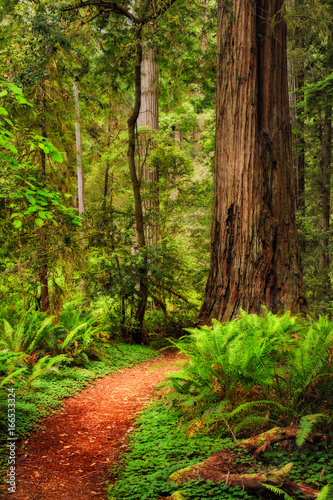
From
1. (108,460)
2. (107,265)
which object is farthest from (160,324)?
(108,460)

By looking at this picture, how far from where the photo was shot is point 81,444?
11.1ft

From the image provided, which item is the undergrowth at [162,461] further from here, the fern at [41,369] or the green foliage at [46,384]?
the fern at [41,369]

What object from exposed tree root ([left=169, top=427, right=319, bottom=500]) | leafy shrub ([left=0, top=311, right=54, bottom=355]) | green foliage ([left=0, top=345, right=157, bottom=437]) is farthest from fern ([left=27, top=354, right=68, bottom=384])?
exposed tree root ([left=169, top=427, right=319, bottom=500])

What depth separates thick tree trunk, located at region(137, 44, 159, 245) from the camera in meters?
8.66

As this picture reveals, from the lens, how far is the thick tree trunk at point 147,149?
28.4ft

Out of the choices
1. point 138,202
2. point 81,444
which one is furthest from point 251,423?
point 138,202

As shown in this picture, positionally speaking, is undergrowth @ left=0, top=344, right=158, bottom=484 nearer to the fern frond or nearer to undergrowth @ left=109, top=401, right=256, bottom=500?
undergrowth @ left=109, top=401, right=256, bottom=500

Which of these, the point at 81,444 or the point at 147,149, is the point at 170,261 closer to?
the point at 147,149

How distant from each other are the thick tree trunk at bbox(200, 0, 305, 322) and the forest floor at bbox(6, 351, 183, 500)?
7.70 feet

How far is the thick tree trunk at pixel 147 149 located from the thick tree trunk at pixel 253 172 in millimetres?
2273

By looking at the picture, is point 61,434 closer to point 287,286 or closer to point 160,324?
point 287,286

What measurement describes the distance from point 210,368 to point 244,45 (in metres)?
5.54

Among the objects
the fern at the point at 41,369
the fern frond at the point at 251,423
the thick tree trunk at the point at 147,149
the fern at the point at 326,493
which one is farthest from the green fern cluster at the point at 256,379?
the thick tree trunk at the point at 147,149

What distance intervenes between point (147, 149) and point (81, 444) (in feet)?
23.1
